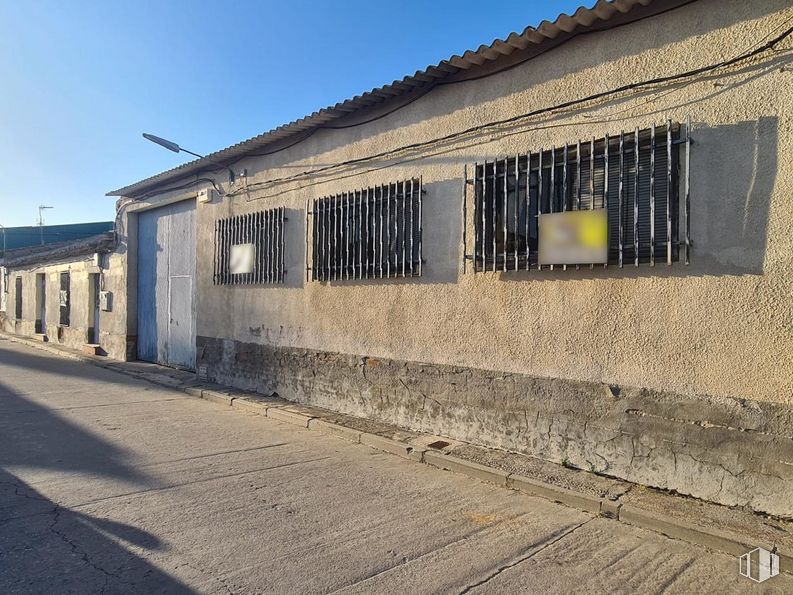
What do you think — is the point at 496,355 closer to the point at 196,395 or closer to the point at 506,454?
the point at 506,454

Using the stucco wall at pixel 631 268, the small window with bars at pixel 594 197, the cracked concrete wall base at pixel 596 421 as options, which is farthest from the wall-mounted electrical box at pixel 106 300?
the small window with bars at pixel 594 197

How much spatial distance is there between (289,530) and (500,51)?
508cm

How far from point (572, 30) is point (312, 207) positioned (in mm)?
4720

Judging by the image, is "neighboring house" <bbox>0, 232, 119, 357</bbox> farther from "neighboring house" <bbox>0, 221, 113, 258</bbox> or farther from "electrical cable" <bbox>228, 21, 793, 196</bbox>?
"neighboring house" <bbox>0, 221, 113, 258</bbox>

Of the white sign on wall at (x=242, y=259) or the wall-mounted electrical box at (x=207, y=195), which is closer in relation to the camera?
the white sign on wall at (x=242, y=259)

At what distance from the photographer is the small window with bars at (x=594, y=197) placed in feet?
16.0

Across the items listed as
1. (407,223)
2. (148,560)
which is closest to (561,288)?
(407,223)

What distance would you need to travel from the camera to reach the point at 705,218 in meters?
4.65

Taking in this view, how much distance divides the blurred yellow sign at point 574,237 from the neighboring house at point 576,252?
30mm

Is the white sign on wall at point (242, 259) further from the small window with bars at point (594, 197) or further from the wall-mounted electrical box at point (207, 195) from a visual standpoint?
the small window with bars at point (594, 197)

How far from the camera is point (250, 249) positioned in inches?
398

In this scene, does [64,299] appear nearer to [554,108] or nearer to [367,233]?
[367,233]

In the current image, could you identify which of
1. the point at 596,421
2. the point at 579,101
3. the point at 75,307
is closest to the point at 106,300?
the point at 75,307

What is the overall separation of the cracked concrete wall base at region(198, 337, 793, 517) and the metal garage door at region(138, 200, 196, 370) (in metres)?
5.71
